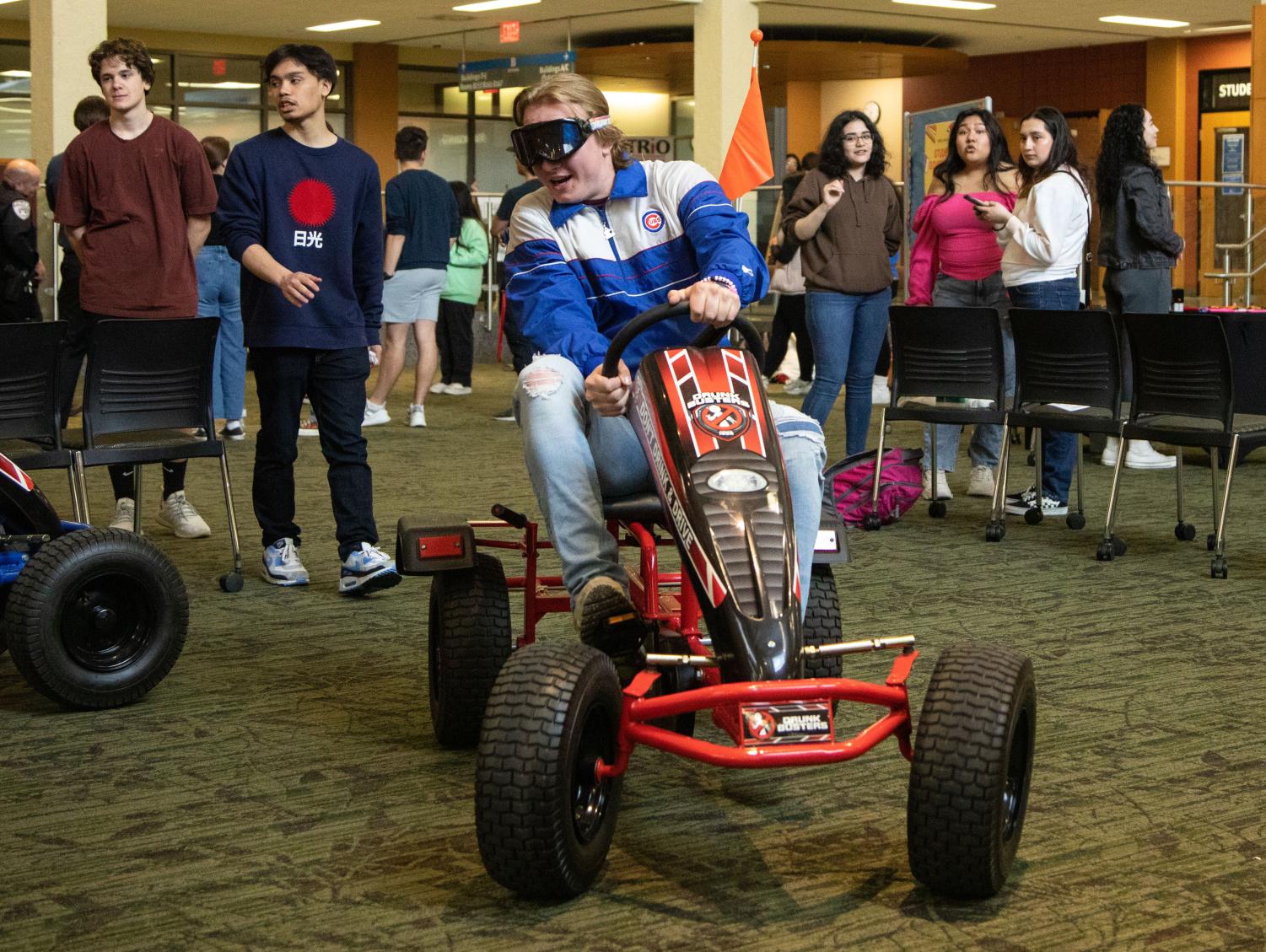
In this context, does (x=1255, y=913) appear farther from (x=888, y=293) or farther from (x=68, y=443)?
(x=888, y=293)

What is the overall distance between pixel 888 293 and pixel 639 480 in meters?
3.60

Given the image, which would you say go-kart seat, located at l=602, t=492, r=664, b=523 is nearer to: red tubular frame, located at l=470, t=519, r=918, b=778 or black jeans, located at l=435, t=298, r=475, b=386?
red tubular frame, located at l=470, t=519, r=918, b=778

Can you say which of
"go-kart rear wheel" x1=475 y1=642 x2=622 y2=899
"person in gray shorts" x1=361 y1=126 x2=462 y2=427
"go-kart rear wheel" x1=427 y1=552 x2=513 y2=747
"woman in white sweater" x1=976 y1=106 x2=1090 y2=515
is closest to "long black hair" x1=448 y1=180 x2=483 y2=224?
"person in gray shorts" x1=361 y1=126 x2=462 y2=427

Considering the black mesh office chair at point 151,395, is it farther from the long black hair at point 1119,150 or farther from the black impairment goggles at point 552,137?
the long black hair at point 1119,150

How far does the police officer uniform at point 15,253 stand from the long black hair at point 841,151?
13.9 ft

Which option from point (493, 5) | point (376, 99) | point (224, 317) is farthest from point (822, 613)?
point (376, 99)

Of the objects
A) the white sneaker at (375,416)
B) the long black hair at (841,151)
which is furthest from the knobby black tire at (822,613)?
the white sneaker at (375,416)

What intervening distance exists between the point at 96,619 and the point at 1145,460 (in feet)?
16.1

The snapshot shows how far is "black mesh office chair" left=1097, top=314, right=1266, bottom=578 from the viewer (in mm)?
4703

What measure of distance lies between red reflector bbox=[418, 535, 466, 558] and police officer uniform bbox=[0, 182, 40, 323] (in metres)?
5.96

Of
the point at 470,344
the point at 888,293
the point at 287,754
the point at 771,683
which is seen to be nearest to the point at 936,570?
the point at 888,293

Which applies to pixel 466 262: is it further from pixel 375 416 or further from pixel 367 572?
pixel 367 572

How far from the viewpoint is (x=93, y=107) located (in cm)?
681

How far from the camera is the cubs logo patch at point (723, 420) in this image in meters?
2.50
